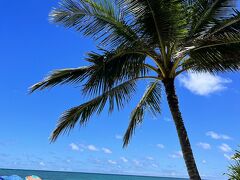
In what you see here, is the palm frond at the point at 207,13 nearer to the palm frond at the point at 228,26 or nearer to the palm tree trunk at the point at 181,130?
the palm frond at the point at 228,26

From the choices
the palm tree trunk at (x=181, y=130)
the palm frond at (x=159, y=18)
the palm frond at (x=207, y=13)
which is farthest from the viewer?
the palm frond at (x=207, y=13)

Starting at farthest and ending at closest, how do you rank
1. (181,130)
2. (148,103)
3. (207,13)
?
1. (148,103)
2. (207,13)
3. (181,130)

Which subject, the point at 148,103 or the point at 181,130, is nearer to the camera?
the point at 181,130

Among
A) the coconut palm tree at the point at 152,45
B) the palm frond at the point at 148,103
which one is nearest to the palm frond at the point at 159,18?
the coconut palm tree at the point at 152,45

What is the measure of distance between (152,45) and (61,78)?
206 centimetres

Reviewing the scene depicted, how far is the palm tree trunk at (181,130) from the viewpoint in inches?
313

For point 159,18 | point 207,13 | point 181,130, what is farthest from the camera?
point 207,13

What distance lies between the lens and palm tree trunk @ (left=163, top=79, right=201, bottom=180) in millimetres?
7957

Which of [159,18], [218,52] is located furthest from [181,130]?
[159,18]

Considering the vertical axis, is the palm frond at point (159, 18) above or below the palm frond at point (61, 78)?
above

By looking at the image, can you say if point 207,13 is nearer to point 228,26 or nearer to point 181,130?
point 228,26

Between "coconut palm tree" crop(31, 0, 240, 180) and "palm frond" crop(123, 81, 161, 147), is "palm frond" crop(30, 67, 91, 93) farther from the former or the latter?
"palm frond" crop(123, 81, 161, 147)

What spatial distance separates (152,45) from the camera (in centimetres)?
848

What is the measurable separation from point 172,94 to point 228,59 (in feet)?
4.34
